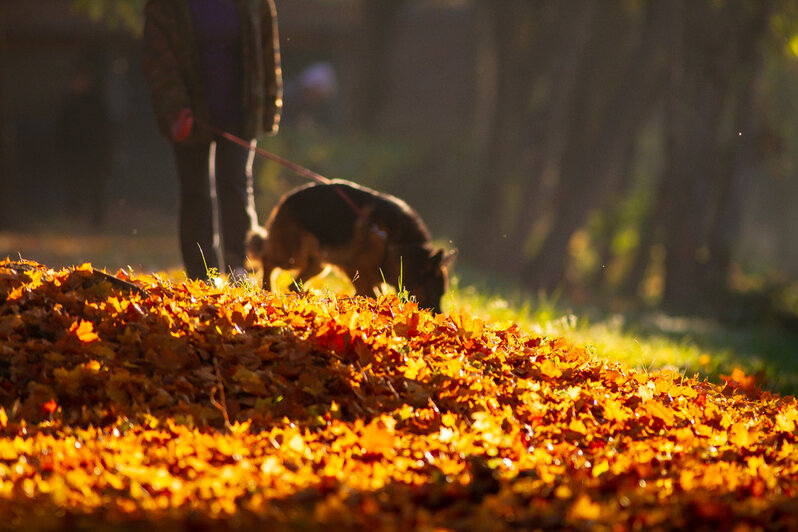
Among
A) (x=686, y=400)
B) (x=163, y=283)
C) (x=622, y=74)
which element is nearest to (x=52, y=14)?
(x=622, y=74)

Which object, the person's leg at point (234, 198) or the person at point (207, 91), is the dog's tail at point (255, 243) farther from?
the person at point (207, 91)

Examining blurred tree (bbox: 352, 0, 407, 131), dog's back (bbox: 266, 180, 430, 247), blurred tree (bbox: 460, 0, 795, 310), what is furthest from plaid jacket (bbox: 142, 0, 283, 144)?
blurred tree (bbox: 352, 0, 407, 131)

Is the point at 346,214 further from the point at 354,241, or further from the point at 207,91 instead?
the point at 207,91

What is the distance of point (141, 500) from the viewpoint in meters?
3.39

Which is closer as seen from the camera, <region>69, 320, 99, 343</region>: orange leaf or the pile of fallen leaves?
the pile of fallen leaves

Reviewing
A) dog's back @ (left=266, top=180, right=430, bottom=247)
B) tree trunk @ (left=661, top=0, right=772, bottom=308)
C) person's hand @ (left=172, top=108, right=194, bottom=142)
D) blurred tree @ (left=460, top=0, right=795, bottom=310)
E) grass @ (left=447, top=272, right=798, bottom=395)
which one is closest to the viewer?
person's hand @ (left=172, top=108, right=194, bottom=142)

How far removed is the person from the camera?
725 cm

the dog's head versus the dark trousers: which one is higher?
the dark trousers

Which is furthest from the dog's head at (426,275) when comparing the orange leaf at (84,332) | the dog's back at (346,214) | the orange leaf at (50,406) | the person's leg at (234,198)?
the orange leaf at (50,406)

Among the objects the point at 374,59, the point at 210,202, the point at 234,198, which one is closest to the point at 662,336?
the point at 234,198

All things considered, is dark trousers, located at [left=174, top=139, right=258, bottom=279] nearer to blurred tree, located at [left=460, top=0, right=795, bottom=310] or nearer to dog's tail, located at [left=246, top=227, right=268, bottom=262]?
dog's tail, located at [left=246, top=227, right=268, bottom=262]

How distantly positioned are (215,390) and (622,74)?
12.6m

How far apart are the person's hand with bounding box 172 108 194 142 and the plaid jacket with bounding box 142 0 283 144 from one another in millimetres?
41

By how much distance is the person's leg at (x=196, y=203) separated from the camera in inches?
291
